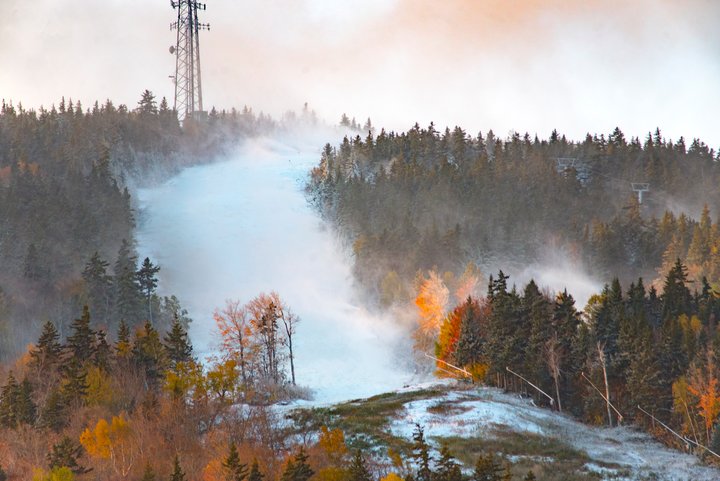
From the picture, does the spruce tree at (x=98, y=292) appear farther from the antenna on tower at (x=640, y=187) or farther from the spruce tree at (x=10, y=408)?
the antenna on tower at (x=640, y=187)

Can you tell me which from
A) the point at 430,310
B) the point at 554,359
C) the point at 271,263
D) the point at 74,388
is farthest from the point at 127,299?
the point at 554,359

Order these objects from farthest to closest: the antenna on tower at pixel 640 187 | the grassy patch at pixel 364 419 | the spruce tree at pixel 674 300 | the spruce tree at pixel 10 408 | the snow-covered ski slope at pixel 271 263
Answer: the antenna on tower at pixel 640 187
the snow-covered ski slope at pixel 271 263
the spruce tree at pixel 674 300
the spruce tree at pixel 10 408
the grassy patch at pixel 364 419

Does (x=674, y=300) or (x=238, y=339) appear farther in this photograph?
(x=238, y=339)

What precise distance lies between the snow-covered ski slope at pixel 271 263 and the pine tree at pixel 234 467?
40.7 meters

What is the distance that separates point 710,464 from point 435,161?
362 ft

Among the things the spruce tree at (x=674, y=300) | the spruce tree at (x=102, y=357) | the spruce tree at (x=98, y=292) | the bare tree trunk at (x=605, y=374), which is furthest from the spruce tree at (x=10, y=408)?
the spruce tree at (x=674, y=300)

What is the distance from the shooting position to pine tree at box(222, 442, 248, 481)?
30.6m

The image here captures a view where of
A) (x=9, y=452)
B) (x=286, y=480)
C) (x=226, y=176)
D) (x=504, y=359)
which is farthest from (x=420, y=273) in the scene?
(x=226, y=176)

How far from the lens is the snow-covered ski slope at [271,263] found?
89000mm

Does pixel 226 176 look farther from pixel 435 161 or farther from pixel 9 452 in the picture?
pixel 9 452

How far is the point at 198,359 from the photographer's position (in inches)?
3312

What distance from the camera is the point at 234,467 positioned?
30922 millimetres

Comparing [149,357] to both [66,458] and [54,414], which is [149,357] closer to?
[54,414]

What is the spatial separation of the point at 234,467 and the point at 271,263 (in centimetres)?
9373
